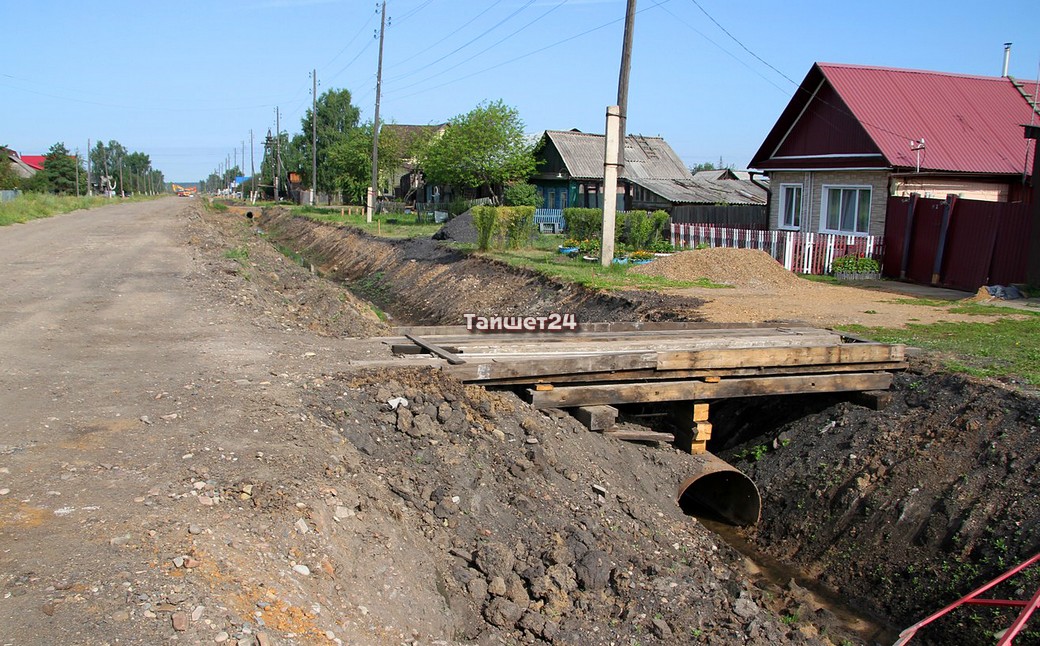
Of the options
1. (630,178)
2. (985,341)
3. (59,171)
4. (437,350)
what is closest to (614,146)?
(985,341)

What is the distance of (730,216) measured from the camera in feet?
97.8

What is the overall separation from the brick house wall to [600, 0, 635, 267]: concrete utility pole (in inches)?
267

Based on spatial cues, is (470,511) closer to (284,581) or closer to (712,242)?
(284,581)

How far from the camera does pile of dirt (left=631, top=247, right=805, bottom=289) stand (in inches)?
702

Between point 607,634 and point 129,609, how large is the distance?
118 inches

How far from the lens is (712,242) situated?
2455cm

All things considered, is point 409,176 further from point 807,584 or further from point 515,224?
point 807,584

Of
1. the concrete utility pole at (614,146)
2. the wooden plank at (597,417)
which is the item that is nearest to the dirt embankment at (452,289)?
the concrete utility pole at (614,146)

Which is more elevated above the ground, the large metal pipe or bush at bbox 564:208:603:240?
bush at bbox 564:208:603:240

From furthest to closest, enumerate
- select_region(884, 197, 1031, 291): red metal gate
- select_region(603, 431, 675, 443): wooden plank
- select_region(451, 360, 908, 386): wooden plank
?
select_region(884, 197, 1031, 291): red metal gate, select_region(603, 431, 675, 443): wooden plank, select_region(451, 360, 908, 386): wooden plank

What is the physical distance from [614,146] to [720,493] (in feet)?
39.1

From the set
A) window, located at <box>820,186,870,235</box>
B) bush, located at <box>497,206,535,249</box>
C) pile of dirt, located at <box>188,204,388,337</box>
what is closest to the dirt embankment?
bush, located at <box>497,206,535,249</box>

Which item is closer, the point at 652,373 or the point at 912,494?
the point at 912,494

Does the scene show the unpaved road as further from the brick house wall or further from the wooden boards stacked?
the brick house wall
